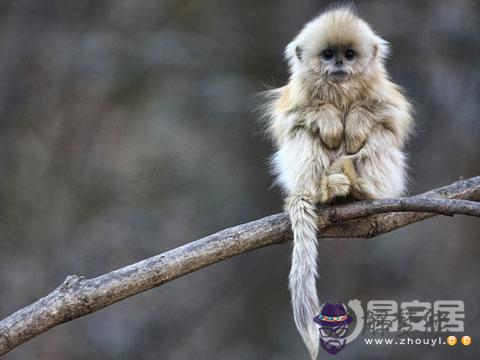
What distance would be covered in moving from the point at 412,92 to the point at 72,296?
181 inches

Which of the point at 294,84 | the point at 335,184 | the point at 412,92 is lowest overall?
the point at 335,184

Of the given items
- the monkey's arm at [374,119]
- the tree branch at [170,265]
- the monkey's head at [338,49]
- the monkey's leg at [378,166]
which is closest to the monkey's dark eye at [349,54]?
the monkey's head at [338,49]

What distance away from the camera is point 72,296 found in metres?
3.32

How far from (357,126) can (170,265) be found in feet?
3.60

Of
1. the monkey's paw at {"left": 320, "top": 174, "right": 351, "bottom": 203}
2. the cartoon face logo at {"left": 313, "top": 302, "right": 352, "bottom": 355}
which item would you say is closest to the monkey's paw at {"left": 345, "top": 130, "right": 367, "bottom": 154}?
the monkey's paw at {"left": 320, "top": 174, "right": 351, "bottom": 203}

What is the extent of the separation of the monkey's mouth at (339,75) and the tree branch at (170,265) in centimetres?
58

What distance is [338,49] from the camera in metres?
3.93

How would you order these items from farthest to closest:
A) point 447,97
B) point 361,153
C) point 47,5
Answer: point 47,5
point 447,97
point 361,153

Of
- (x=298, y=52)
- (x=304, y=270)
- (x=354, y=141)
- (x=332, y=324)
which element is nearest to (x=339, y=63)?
(x=298, y=52)

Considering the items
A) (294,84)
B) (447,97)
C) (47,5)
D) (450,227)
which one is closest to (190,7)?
(47,5)

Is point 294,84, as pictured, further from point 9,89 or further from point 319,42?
point 9,89

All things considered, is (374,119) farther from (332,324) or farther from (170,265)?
(170,265)

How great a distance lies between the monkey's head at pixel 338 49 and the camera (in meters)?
3.91

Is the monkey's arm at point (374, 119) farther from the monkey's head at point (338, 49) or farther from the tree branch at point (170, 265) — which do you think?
the tree branch at point (170, 265)
